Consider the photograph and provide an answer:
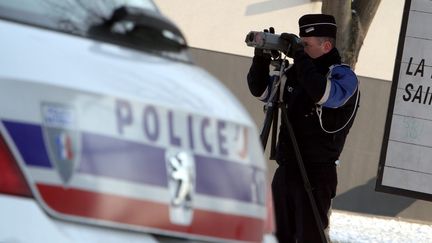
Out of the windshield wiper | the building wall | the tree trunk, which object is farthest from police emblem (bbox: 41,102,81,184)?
the building wall

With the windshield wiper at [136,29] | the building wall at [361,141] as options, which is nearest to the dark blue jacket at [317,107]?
the windshield wiper at [136,29]

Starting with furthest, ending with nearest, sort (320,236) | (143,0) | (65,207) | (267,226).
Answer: (320,236), (143,0), (267,226), (65,207)

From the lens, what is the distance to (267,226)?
238 cm

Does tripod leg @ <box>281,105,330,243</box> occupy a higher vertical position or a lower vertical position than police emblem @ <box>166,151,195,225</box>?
lower

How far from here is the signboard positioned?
5.79m

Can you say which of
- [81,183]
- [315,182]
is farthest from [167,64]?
[315,182]

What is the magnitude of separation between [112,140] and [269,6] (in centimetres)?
816

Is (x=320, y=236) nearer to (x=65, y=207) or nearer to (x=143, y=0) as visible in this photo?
(x=143, y=0)

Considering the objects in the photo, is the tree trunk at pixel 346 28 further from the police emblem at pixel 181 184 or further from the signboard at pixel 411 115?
the police emblem at pixel 181 184

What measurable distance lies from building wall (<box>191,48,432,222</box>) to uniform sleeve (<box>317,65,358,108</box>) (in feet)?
17.8

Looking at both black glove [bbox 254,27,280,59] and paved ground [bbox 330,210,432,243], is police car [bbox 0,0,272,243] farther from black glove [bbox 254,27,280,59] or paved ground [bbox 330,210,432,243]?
paved ground [bbox 330,210,432,243]

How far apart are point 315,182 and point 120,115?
2.80 meters

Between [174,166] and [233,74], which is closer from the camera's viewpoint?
[174,166]

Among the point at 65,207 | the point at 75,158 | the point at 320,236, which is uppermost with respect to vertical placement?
the point at 75,158
